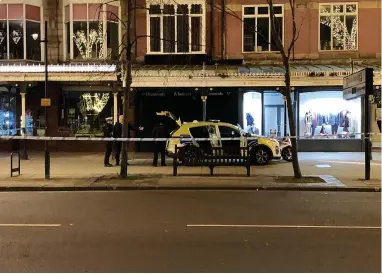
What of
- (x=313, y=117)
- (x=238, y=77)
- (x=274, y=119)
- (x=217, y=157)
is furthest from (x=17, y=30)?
(x=313, y=117)

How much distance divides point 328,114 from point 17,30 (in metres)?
14.7

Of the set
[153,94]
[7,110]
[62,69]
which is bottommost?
[7,110]

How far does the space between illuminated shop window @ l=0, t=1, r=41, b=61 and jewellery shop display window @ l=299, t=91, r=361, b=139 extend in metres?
12.6

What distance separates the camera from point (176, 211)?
9.20 m

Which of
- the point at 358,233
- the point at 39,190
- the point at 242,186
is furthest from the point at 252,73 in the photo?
the point at 358,233

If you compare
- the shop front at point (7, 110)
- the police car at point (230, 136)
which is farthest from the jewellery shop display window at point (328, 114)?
the shop front at point (7, 110)

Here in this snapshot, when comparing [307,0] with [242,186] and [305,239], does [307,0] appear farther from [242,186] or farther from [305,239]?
[305,239]

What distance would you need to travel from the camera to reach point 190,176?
14.3 m

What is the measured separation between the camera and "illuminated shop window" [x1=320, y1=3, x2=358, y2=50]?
21719 millimetres

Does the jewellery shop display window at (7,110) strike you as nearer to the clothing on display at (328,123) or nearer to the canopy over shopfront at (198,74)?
the canopy over shopfront at (198,74)

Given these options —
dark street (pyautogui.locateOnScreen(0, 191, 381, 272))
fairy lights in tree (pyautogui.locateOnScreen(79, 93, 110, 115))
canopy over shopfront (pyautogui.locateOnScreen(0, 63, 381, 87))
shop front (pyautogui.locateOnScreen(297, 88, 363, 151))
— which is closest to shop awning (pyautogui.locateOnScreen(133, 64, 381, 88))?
canopy over shopfront (pyautogui.locateOnScreen(0, 63, 381, 87))

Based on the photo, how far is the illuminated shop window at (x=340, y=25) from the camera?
71.3 ft

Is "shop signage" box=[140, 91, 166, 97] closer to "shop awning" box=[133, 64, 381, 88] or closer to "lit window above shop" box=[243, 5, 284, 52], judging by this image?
"shop awning" box=[133, 64, 381, 88]

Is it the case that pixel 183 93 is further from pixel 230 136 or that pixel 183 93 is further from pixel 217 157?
pixel 217 157
